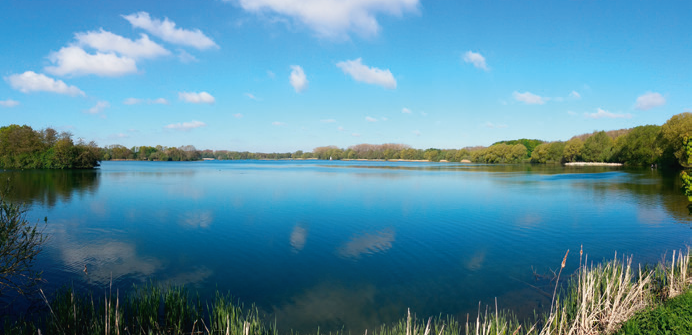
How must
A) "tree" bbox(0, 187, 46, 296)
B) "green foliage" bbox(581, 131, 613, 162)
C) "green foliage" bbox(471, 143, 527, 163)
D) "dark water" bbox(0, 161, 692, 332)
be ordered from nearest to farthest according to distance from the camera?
"tree" bbox(0, 187, 46, 296) → "dark water" bbox(0, 161, 692, 332) → "green foliage" bbox(581, 131, 613, 162) → "green foliage" bbox(471, 143, 527, 163)

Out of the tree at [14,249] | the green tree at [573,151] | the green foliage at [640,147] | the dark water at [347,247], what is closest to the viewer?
the tree at [14,249]

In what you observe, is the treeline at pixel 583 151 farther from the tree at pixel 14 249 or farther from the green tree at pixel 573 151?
the tree at pixel 14 249

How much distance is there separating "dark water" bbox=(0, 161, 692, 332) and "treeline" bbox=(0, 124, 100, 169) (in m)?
38.5

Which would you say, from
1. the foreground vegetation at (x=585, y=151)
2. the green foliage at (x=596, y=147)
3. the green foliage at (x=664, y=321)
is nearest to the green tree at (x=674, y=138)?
the foreground vegetation at (x=585, y=151)

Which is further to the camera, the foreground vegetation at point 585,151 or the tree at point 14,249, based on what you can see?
the foreground vegetation at point 585,151

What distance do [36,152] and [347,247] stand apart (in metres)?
62.9

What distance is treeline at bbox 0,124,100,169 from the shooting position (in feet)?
166

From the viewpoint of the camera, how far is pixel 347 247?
10.9 meters

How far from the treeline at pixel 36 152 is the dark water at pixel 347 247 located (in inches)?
1514

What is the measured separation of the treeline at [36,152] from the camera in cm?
5069

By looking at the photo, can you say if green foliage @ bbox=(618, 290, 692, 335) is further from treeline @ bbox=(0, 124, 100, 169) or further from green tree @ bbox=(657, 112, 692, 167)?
treeline @ bbox=(0, 124, 100, 169)

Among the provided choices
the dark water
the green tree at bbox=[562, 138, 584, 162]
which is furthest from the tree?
the green tree at bbox=[562, 138, 584, 162]

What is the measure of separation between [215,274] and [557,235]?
11.6 metres

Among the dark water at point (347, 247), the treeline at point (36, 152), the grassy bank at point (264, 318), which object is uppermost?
the treeline at point (36, 152)
